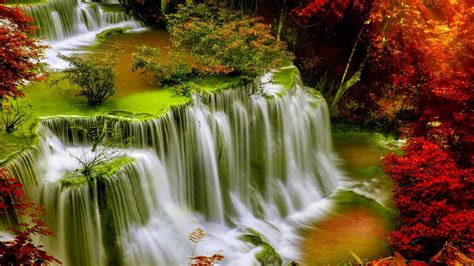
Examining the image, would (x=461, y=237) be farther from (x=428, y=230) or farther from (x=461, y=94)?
(x=461, y=94)

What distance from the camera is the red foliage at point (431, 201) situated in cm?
955

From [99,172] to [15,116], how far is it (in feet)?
6.99

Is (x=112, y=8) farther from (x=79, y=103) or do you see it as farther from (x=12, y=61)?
(x=12, y=61)

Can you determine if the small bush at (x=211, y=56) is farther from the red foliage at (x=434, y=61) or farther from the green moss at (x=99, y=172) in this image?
the red foliage at (x=434, y=61)

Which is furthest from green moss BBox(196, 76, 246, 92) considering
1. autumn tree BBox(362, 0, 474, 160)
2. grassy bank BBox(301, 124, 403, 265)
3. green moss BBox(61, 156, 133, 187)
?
autumn tree BBox(362, 0, 474, 160)

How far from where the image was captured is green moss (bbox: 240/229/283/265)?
10.4 meters

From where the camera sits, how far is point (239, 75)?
13195mm

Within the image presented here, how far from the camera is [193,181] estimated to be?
1131 cm

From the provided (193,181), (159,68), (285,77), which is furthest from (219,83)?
(285,77)

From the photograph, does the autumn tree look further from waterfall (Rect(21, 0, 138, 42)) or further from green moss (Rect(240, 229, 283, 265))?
waterfall (Rect(21, 0, 138, 42))

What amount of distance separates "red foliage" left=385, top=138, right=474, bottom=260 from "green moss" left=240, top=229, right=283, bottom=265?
259 centimetres

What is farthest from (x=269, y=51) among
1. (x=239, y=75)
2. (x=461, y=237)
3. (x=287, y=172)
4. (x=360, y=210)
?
(x=461, y=237)

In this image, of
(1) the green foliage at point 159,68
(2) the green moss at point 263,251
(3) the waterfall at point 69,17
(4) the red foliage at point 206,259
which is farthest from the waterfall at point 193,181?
(3) the waterfall at point 69,17

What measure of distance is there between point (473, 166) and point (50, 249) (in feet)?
27.6
